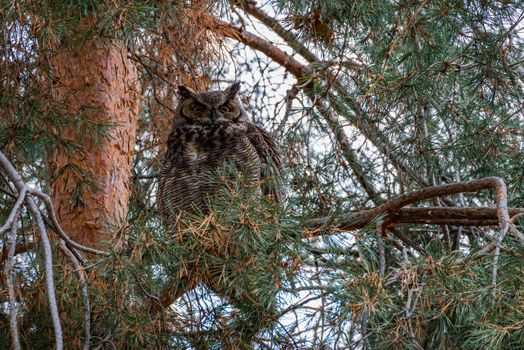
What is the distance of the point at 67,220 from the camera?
3186 millimetres

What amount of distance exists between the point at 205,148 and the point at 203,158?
Answer: 0.07m

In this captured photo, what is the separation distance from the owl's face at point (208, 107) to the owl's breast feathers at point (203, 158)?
73mm

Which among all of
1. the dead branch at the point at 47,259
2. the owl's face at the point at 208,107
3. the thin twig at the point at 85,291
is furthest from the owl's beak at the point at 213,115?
the dead branch at the point at 47,259

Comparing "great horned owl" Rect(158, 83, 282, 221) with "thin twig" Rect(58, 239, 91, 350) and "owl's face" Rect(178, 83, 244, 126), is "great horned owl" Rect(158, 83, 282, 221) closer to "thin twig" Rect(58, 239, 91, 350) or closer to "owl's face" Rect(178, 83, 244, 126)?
"owl's face" Rect(178, 83, 244, 126)

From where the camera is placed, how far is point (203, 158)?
11.0ft

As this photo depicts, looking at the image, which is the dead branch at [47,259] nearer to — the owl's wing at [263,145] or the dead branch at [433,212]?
the dead branch at [433,212]

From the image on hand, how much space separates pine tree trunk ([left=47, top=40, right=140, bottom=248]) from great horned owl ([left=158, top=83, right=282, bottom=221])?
0.18 metres

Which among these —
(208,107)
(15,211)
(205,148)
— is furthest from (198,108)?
(15,211)

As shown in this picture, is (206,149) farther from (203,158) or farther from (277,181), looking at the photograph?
(277,181)

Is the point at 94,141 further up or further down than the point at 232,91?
further down

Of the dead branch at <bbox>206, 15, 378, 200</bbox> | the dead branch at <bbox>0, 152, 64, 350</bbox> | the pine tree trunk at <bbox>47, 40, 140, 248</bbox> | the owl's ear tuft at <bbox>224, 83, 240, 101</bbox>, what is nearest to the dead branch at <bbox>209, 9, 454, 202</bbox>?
the dead branch at <bbox>206, 15, 378, 200</bbox>

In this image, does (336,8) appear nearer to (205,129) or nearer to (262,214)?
(205,129)

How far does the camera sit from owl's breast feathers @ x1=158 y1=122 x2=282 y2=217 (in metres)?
3.27

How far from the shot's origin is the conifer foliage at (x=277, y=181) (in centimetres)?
211
